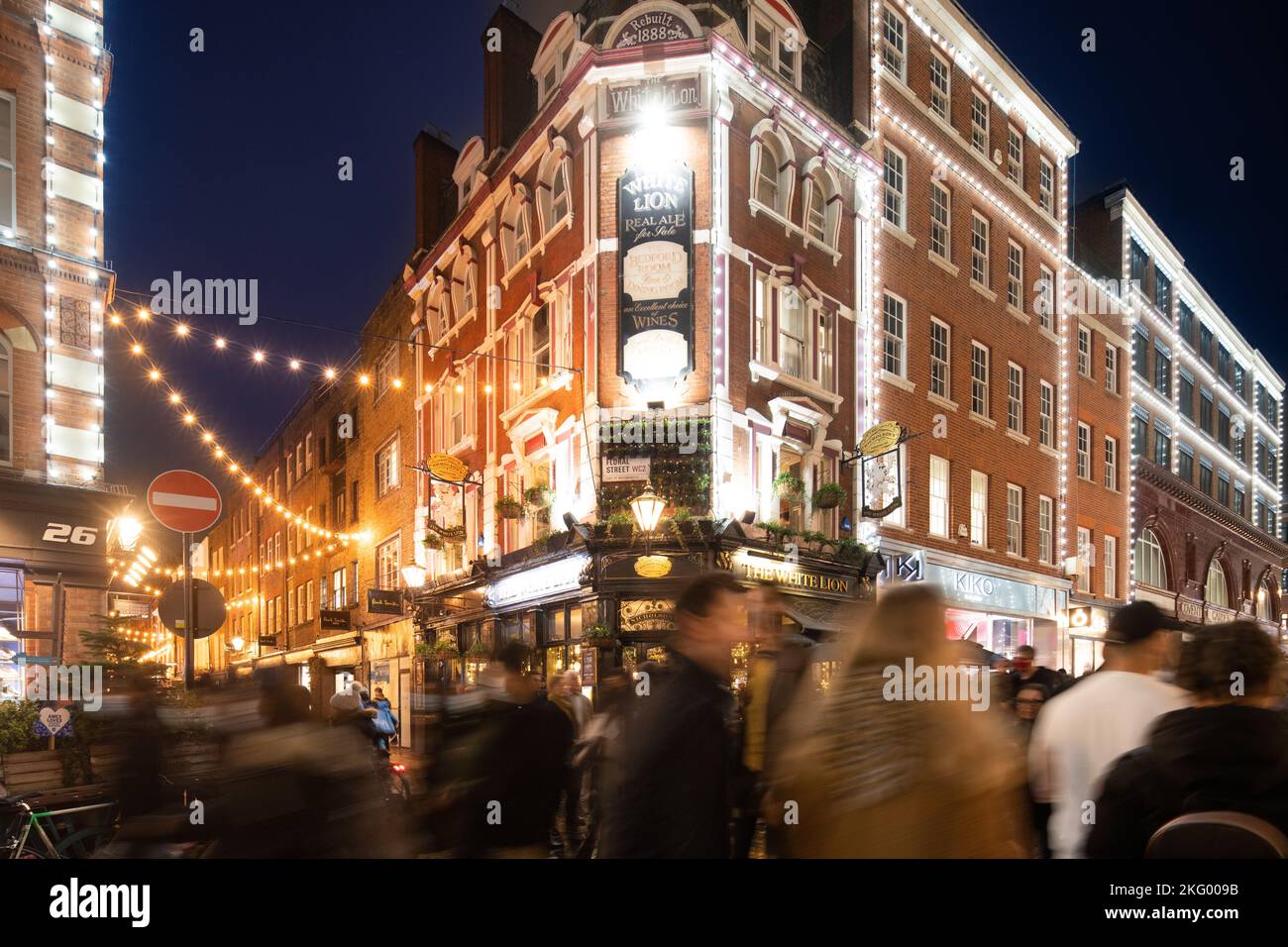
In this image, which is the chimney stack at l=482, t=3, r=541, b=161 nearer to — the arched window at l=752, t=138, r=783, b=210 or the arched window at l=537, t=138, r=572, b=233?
the arched window at l=537, t=138, r=572, b=233

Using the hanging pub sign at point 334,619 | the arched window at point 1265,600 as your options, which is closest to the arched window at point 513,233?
the hanging pub sign at point 334,619

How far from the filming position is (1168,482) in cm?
2759

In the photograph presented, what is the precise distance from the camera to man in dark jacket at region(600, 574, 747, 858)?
302 cm

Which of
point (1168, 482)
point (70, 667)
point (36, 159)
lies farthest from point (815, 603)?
point (1168, 482)

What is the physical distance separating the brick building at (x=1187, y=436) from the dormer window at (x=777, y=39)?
573 inches

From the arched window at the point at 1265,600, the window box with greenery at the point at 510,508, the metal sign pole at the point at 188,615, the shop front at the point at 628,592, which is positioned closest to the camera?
the metal sign pole at the point at 188,615

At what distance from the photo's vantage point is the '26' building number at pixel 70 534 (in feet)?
36.3

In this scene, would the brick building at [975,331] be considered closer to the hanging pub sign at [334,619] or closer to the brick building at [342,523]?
the brick building at [342,523]

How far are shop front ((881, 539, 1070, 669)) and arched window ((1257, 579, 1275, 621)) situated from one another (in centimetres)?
2156

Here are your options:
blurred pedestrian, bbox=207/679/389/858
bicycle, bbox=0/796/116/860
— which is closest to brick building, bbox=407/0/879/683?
bicycle, bbox=0/796/116/860

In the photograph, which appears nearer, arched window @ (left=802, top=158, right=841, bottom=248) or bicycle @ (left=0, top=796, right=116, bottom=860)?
bicycle @ (left=0, top=796, right=116, bottom=860)

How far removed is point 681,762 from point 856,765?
0.63 meters

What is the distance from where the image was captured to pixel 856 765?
111 inches

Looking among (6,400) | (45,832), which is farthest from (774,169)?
(45,832)
